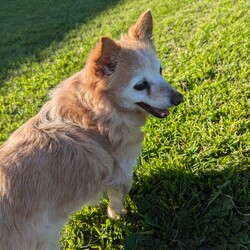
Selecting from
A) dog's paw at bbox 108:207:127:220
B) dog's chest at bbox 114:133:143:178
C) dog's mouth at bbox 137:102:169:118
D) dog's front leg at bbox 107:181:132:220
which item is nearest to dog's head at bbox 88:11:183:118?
dog's mouth at bbox 137:102:169:118

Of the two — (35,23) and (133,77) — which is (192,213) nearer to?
(133,77)

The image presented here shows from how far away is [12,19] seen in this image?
10344mm

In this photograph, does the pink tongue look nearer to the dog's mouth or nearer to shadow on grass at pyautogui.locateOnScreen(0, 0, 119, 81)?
the dog's mouth

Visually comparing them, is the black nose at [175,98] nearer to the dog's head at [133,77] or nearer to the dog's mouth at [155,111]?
the dog's head at [133,77]

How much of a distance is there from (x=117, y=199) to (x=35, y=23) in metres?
7.81

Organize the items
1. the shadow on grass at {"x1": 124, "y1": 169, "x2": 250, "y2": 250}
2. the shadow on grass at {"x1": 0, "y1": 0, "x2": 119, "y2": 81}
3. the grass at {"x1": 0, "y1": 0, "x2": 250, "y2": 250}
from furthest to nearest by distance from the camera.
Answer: the shadow on grass at {"x1": 0, "y1": 0, "x2": 119, "y2": 81} < the grass at {"x1": 0, "y1": 0, "x2": 250, "y2": 250} < the shadow on grass at {"x1": 124, "y1": 169, "x2": 250, "y2": 250}

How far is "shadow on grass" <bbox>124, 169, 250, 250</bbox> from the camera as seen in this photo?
261 cm

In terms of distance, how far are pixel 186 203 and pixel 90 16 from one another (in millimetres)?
7440

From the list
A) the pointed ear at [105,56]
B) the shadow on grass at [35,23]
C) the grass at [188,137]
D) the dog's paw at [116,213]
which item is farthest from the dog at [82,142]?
the shadow on grass at [35,23]

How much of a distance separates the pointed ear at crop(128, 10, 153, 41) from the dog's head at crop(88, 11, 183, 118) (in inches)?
2.2

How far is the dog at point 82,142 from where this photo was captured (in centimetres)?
216

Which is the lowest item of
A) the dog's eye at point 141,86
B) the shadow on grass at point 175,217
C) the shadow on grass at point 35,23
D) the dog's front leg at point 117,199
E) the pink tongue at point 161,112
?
the shadow on grass at point 175,217

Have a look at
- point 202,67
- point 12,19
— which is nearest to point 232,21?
point 202,67

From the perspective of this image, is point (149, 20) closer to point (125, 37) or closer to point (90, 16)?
point (125, 37)
